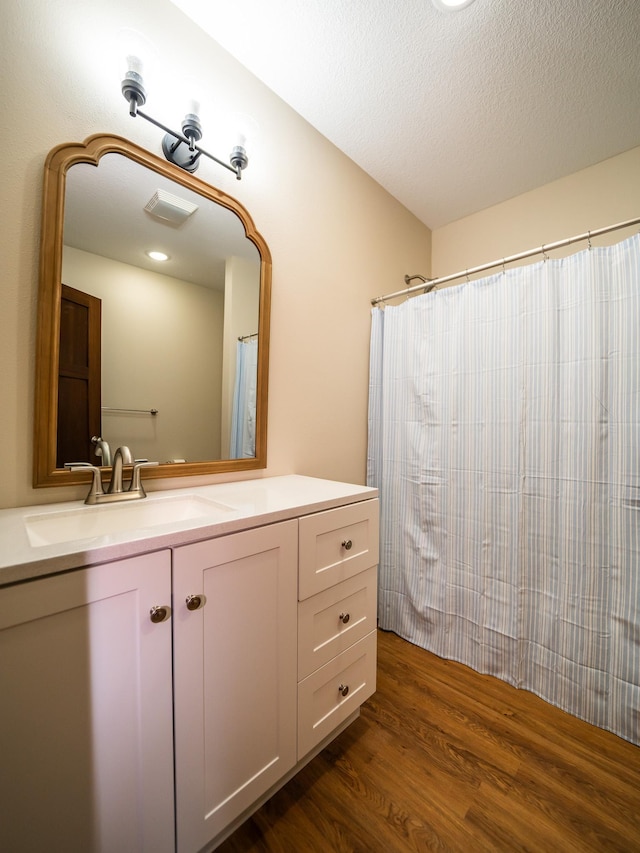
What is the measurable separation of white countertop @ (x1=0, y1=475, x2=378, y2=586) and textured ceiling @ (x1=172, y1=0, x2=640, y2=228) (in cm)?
166

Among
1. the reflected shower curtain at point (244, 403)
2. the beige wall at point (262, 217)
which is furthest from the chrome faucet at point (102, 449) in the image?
the reflected shower curtain at point (244, 403)

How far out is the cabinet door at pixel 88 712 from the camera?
0.56 metres

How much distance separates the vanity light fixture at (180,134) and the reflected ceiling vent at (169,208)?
0.11 meters

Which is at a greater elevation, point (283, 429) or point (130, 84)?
point (130, 84)

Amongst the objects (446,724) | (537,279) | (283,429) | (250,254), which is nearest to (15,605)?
(283,429)

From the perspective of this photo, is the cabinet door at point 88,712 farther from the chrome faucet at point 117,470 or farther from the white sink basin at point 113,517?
the chrome faucet at point 117,470

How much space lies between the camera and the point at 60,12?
963 mm

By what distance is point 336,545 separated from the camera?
1.09 metres

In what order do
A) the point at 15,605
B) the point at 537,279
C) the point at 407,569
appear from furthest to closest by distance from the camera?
1. the point at 407,569
2. the point at 537,279
3. the point at 15,605

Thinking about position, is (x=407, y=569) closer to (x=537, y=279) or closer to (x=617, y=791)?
(x=617, y=791)

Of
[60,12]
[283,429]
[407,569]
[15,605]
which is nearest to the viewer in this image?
[15,605]

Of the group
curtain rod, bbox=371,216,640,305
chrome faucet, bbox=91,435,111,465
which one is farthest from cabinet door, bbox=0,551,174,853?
curtain rod, bbox=371,216,640,305

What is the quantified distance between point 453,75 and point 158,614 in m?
2.12

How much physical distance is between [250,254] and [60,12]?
0.78 metres
